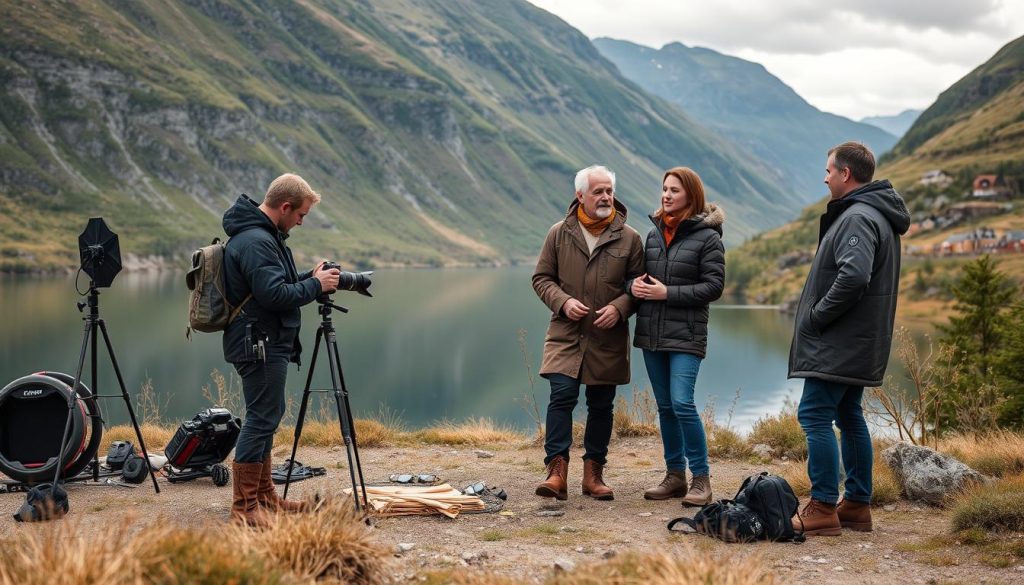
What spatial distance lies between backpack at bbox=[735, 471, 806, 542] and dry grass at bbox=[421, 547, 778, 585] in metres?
1.45

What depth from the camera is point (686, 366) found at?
5.88 metres

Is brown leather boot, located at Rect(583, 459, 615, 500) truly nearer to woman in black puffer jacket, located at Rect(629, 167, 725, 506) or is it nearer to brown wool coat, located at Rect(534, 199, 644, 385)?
woman in black puffer jacket, located at Rect(629, 167, 725, 506)

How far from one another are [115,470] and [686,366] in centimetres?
456

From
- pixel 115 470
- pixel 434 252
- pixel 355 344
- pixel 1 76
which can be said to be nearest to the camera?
pixel 115 470

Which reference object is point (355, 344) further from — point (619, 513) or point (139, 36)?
point (139, 36)

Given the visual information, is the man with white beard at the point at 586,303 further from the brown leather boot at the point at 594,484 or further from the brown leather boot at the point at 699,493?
the brown leather boot at the point at 699,493

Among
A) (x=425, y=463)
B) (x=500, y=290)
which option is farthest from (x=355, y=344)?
(x=500, y=290)

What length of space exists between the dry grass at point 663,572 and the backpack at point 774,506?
1449 mm

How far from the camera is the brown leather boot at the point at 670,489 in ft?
20.3

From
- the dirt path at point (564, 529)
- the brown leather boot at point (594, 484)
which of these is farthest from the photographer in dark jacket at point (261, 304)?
the brown leather boot at point (594, 484)

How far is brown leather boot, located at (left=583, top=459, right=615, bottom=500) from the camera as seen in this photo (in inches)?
245

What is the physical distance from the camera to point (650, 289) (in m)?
5.87

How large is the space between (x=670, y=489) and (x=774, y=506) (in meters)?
1.15

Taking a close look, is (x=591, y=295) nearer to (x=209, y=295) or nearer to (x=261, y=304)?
(x=261, y=304)
